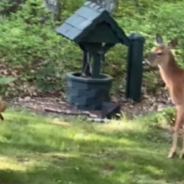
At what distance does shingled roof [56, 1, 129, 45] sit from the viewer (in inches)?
408

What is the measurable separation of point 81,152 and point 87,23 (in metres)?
2.86

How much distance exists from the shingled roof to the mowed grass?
1.36 meters

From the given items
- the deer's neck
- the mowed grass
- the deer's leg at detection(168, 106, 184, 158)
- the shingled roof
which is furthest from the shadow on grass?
the shingled roof

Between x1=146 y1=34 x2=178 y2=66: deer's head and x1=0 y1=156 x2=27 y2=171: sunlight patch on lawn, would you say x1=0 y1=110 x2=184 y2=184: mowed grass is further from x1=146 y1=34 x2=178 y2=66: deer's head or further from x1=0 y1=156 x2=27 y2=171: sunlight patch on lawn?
x1=146 y1=34 x2=178 y2=66: deer's head

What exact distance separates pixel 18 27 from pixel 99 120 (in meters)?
3.19

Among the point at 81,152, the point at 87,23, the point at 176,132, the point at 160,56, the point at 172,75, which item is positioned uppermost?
the point at 87,23

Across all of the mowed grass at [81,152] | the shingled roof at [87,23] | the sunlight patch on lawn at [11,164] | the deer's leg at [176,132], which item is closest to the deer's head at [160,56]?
the deer's leg at [176,132]

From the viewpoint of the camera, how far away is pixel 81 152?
807 cm

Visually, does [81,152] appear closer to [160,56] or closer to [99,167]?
[99,167]

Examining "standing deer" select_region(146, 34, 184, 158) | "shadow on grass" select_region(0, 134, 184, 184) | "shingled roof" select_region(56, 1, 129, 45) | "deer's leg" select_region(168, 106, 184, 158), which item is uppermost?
"shingled roof" select_region(56, 1, 129, 45)

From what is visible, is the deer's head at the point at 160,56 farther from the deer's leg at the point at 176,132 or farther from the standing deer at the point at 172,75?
the deer's leg at the point at 176,132

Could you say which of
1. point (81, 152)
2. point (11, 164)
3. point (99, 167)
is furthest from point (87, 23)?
point (11, 164)

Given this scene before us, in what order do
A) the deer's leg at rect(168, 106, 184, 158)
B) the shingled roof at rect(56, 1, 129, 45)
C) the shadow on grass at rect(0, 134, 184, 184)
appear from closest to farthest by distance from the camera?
the shadow on grass at rect(0, 134, 184, 184) < the deer's leg at rect(168, 106, 184, 158) < the shingled roof at rect(56, 1, 129, 45)

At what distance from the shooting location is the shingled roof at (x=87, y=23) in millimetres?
10367
